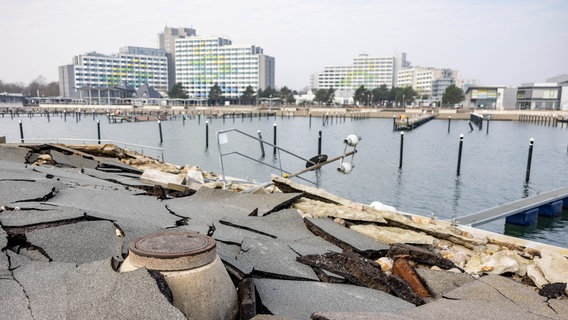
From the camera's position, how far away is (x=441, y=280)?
15.8 ft

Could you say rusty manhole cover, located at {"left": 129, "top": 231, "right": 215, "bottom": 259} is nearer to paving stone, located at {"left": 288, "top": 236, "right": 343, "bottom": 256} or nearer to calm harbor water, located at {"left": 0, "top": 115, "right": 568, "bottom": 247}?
paving stone, located at {"left": 288, "top": 236, "right": 343, "bottom": 256}

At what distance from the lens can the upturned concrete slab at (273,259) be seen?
446 cm

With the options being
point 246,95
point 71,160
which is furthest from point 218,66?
point 71,160

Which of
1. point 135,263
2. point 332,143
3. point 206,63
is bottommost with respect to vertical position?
point 332,143

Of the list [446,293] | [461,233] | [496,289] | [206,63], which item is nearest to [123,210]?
[446,293]

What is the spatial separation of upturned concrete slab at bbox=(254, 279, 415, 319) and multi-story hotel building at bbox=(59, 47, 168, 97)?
559 ft

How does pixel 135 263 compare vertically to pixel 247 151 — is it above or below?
above

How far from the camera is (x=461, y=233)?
716 cm

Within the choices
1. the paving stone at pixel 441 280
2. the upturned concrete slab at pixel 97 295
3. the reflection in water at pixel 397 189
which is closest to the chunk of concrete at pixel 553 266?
the paving stone at pixel 441 280

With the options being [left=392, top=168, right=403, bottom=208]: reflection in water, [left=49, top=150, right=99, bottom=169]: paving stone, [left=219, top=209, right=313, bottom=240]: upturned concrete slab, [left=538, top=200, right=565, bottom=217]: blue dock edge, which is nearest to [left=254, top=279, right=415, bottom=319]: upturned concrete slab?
[left=219, top=209, right=313, bottom=240]: upturned concrete slab

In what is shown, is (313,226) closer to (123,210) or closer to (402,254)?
(402,254)

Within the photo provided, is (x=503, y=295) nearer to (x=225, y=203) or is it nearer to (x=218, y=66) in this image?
(x=225, y=203)

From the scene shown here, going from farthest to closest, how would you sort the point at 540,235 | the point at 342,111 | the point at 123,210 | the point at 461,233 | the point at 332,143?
the point at 342,111 < the point at 332,143 < the point at 540,235 < the point at 461,233 < the point at 123,210

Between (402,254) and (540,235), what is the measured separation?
951cm
